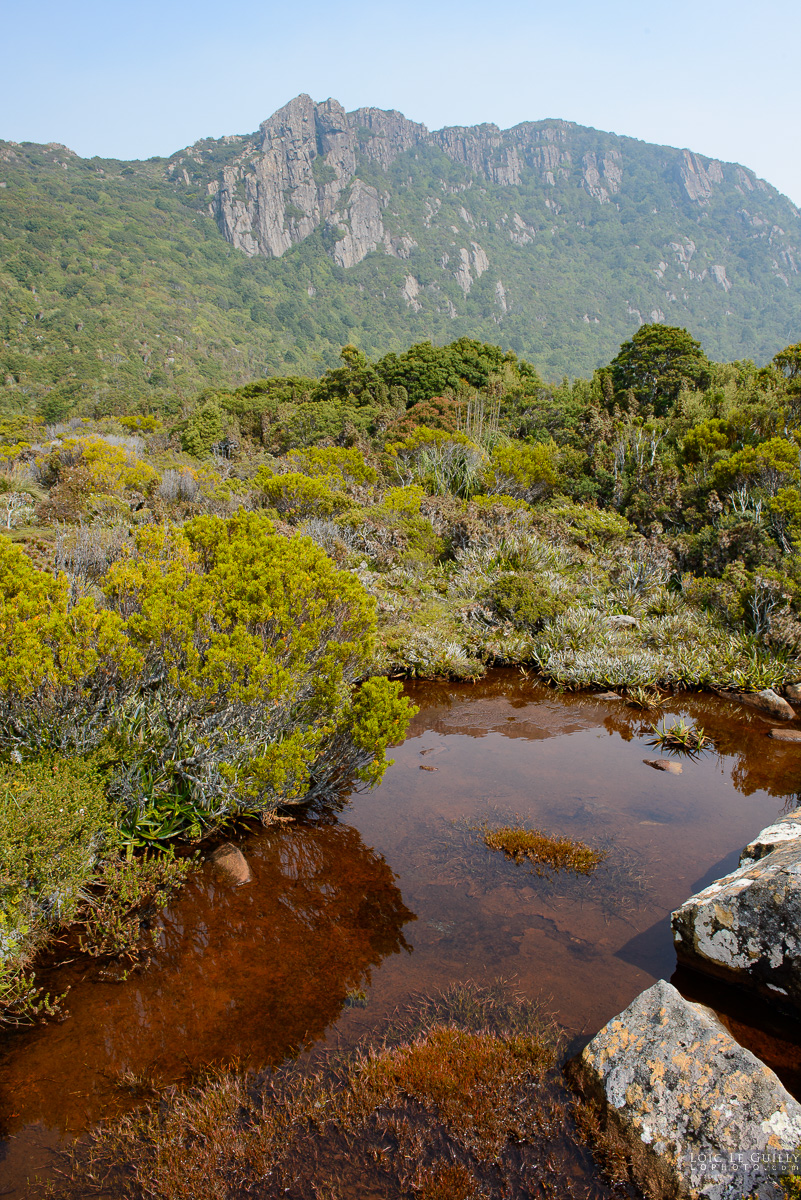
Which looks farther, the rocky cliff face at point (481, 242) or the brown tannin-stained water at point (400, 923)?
the rocky cliff face at point (481, 242)

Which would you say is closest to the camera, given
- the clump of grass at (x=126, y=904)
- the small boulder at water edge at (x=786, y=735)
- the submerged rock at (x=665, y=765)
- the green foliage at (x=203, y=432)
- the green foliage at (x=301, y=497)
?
the clump of grass at (x=126, y=904)

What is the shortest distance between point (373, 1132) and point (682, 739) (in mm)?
7860

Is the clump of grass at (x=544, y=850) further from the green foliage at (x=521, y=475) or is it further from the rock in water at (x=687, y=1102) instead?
the green foliage at (x=521, y=475)

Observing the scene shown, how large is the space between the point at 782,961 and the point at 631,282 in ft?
608

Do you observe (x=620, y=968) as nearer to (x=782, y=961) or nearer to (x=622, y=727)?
(x=782, y=961)

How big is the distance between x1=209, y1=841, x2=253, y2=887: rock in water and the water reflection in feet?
0.34

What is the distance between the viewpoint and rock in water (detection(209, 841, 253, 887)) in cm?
600

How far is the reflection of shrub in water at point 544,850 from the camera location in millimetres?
6352

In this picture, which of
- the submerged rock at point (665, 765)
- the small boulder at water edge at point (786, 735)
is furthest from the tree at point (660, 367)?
the submerged rock at point (665, 765)

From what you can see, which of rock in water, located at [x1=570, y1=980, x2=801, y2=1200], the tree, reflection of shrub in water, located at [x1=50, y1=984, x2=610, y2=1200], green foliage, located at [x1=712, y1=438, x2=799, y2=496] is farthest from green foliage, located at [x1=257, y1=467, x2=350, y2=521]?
the tree

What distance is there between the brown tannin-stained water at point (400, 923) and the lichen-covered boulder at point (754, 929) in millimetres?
334

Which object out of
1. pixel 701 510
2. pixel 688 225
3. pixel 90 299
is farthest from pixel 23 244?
pixel 688 225

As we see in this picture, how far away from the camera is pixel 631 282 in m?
156

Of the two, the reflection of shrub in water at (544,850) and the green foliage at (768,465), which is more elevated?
the green foliage at (768,465)
